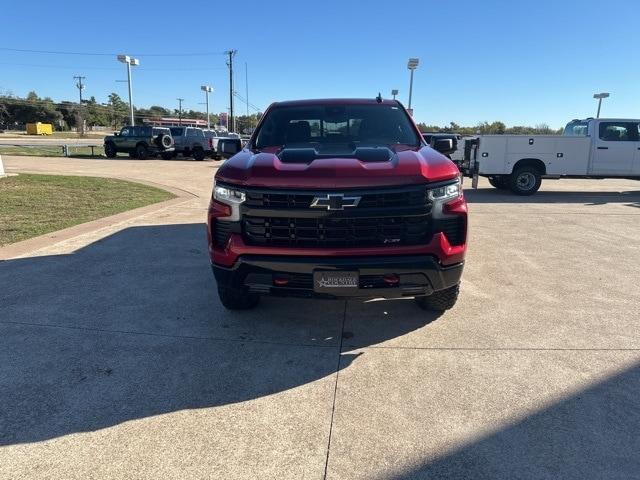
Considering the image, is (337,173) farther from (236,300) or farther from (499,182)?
(499,182)

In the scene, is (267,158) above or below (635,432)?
above

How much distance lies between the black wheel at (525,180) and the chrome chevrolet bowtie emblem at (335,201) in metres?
11.1

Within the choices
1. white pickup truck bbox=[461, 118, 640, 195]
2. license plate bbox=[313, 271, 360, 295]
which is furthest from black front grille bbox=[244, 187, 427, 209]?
white pickup truck bbox=[461, 118, 640, 195]

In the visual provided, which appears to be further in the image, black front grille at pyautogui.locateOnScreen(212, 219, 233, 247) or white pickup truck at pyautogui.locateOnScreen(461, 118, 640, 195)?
white pickup truck at pyautogui.locateOnScreen(461, 118, 640, 195)

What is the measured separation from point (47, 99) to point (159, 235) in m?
118

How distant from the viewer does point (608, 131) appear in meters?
13.2

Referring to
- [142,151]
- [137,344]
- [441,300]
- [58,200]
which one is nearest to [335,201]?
[441,300]

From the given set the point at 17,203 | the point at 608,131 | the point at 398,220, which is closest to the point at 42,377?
the point at 398,220

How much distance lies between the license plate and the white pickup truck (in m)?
10.4

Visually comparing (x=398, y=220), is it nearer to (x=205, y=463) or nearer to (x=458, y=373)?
(x=458, y=373)

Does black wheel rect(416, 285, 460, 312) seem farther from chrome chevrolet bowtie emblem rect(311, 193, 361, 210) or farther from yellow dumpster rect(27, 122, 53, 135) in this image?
yellow dumpster rect(27, 122, 53, 135)

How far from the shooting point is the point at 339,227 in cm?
337

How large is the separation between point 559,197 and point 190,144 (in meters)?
20.0

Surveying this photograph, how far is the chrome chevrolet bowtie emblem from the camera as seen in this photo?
331cm
